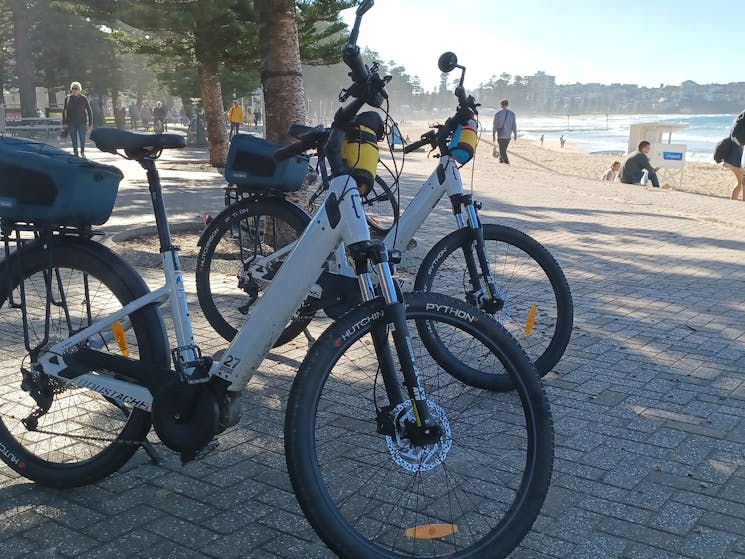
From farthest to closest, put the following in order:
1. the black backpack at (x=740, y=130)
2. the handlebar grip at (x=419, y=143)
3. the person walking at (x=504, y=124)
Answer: the person walking at (x=504, y=124), the black backpack at (x=740, y=130), the handlebar grip at (x=419, y=143)

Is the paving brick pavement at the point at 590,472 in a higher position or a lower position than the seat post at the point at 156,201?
lower

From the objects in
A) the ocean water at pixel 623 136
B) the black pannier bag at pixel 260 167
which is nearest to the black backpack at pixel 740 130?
the black pannier bag at pixel 260 167

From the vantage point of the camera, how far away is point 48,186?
9.40 feet

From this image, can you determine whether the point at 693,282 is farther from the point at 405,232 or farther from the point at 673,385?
the point at 405,232

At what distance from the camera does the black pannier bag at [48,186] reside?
112 inches

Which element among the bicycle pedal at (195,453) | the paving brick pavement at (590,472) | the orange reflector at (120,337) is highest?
the orange reflector at (120,337)

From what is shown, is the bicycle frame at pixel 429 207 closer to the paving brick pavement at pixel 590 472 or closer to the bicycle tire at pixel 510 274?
the bicycle tire at pixel 510 274

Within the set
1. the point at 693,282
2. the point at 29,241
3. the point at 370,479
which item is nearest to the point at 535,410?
the point at 370,479

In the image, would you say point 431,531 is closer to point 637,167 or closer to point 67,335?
point 67,335

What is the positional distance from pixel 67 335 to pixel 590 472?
233 centimetres

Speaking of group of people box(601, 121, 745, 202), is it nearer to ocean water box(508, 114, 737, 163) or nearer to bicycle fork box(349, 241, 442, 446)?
ocean water box(508, 114, 737, 163)

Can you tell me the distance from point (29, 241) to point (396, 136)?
1576 millimetres

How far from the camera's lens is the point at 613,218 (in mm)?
12312

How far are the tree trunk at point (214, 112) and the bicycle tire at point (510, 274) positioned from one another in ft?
44.5
